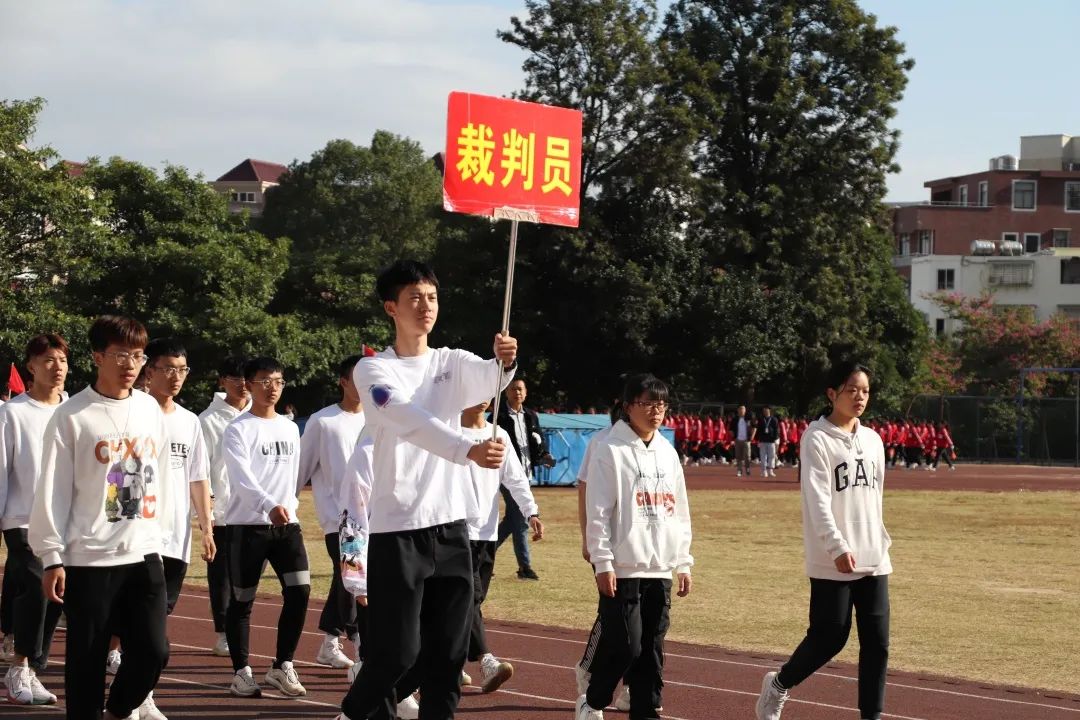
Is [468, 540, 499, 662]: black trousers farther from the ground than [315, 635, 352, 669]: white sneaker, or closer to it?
farther from the ground

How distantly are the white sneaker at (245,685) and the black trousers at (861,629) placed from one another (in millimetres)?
2965

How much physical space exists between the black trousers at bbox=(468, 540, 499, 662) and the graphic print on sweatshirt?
2.39 m

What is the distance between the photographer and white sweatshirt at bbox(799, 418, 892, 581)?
7082mm

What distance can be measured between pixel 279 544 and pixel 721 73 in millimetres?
40220

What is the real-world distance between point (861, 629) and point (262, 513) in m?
3.38

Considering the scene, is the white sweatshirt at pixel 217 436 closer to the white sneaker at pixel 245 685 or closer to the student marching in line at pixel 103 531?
the white sneaker at pixel 245 685

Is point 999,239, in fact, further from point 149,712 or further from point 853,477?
point 149,712

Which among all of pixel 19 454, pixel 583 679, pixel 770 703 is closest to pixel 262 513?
pixel 19 454

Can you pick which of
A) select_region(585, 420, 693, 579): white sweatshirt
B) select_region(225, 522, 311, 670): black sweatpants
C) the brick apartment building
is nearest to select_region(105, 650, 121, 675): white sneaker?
select_region(225, 522, 311, 670): black sweatpants

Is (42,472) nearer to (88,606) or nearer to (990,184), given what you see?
(88,606)

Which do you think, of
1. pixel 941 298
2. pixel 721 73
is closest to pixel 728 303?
pixel 721 73

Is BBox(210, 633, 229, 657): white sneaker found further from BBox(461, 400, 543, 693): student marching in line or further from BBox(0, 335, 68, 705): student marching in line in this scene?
BBox(461, 400, 543, 693): student marching in line

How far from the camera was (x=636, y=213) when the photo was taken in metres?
45.5

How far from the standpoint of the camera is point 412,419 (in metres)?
5.48
